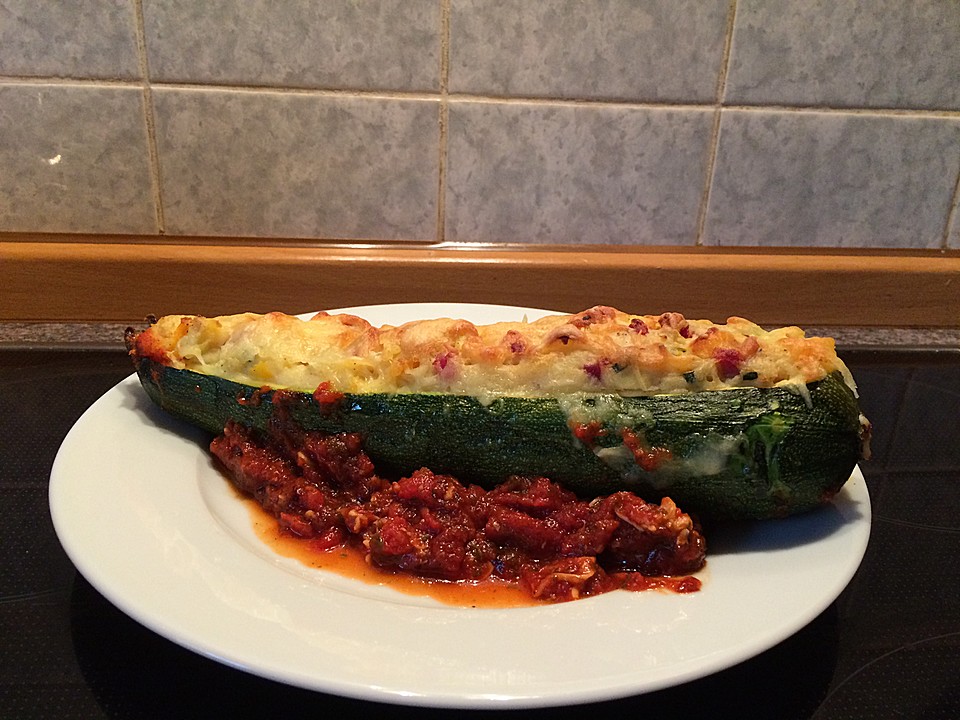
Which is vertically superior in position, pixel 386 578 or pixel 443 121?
pixel 443 121

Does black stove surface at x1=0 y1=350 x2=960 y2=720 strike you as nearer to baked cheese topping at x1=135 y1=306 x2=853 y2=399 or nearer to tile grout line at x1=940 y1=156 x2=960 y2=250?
baked cheese topping at x1=135 y1=306 x2=853 y2=399

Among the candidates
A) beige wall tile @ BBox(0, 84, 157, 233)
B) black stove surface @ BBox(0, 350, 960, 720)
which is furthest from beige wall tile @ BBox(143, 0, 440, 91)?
black stove surface @ BBox(0, 350, 960, 720)

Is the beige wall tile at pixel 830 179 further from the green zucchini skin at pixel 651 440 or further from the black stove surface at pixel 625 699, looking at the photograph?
the green zucchini skin at pixel 651 440

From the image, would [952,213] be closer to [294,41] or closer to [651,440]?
[651,440]

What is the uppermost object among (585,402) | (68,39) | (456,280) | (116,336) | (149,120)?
(68,39)

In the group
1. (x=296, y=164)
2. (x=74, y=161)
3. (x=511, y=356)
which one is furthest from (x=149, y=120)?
(x=511, y=356)

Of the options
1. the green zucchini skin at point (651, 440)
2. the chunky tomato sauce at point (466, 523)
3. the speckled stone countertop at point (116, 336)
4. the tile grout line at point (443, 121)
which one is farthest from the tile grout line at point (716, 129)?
the chunky tomato sauce at point (466, 523)
